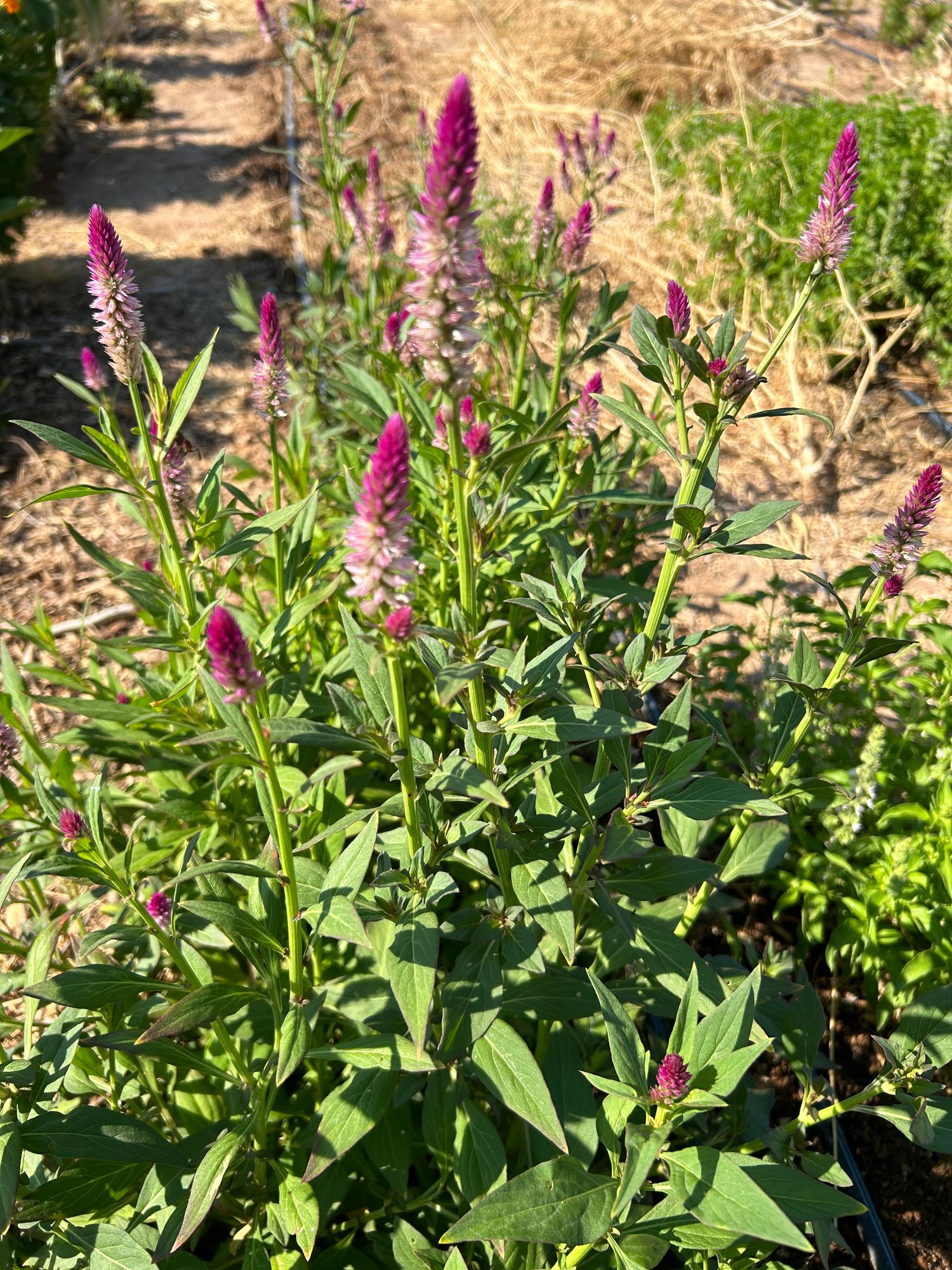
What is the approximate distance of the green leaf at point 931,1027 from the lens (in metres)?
1.58

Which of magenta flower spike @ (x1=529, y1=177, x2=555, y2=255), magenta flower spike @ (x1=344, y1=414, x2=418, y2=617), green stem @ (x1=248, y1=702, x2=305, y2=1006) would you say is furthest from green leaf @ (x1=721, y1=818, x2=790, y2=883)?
magenta flower spike @ (x1=529, y1=177, x2=555, y2=255)

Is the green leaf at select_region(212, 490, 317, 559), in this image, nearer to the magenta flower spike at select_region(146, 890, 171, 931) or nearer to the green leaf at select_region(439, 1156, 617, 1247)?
the magenta flower spike at select_region(146, 890, 171, 931)

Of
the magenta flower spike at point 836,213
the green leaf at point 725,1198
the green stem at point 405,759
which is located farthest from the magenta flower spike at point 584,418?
the green leaf at point 725,1198

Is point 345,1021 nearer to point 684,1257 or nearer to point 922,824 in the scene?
point 684,1257

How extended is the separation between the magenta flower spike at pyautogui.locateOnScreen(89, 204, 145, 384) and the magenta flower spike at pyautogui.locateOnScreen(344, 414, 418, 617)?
2.85ft

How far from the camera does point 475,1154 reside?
1.67m

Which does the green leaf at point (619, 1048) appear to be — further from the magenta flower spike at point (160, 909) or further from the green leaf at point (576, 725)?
the magenta flower spike at point (160, 909)

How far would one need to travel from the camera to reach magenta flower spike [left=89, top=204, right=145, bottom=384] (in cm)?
169

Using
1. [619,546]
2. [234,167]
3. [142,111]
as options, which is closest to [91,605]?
[619,546]

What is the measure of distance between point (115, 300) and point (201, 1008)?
1.38 meters

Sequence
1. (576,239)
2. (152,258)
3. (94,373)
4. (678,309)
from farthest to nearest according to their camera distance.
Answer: (152,258) → (576,239) → (94,373) → (678,309)

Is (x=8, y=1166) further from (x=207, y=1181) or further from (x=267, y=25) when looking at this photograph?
(x=267, y=25)

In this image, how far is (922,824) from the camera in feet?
8.19

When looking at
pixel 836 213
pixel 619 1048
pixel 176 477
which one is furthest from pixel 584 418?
pixel 619 1048
